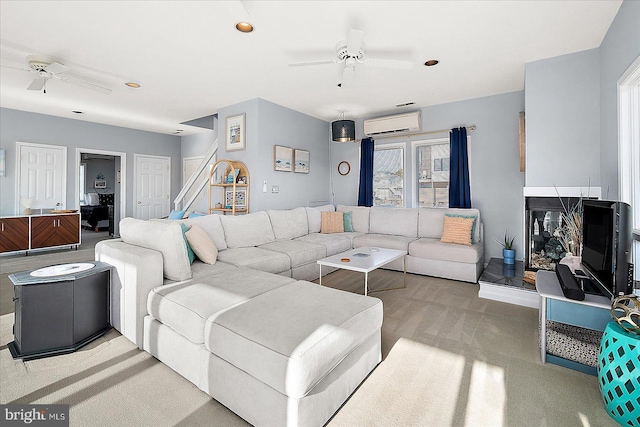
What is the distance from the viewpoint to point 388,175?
5656 millimetres

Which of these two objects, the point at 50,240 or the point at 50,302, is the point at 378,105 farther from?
the point at 50,240

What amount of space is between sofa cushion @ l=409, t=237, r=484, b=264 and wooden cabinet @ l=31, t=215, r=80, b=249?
6593 mm

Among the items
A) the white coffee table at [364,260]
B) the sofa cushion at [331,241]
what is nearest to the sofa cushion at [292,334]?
the white coffee table at [364,260]

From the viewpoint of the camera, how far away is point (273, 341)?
1.42m

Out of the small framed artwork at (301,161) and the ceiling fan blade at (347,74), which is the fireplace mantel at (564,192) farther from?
the small framed artwork at (301,161)

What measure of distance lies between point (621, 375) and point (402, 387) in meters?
1.07

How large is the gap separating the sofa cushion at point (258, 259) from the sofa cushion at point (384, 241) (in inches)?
61.5

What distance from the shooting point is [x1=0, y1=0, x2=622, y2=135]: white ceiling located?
2377 millimetres

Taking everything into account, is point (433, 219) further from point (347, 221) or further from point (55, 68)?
point (55, 68)

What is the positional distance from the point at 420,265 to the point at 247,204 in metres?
2.81

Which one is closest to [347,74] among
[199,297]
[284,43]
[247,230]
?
[284,43]

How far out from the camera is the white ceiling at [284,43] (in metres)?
2.38

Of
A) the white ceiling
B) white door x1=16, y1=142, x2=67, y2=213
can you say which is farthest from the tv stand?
white door x1=16, y1=142, x2=67, y2=213

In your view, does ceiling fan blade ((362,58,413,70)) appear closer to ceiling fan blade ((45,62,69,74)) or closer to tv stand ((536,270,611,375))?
tv stand ((536,270,611,375))
